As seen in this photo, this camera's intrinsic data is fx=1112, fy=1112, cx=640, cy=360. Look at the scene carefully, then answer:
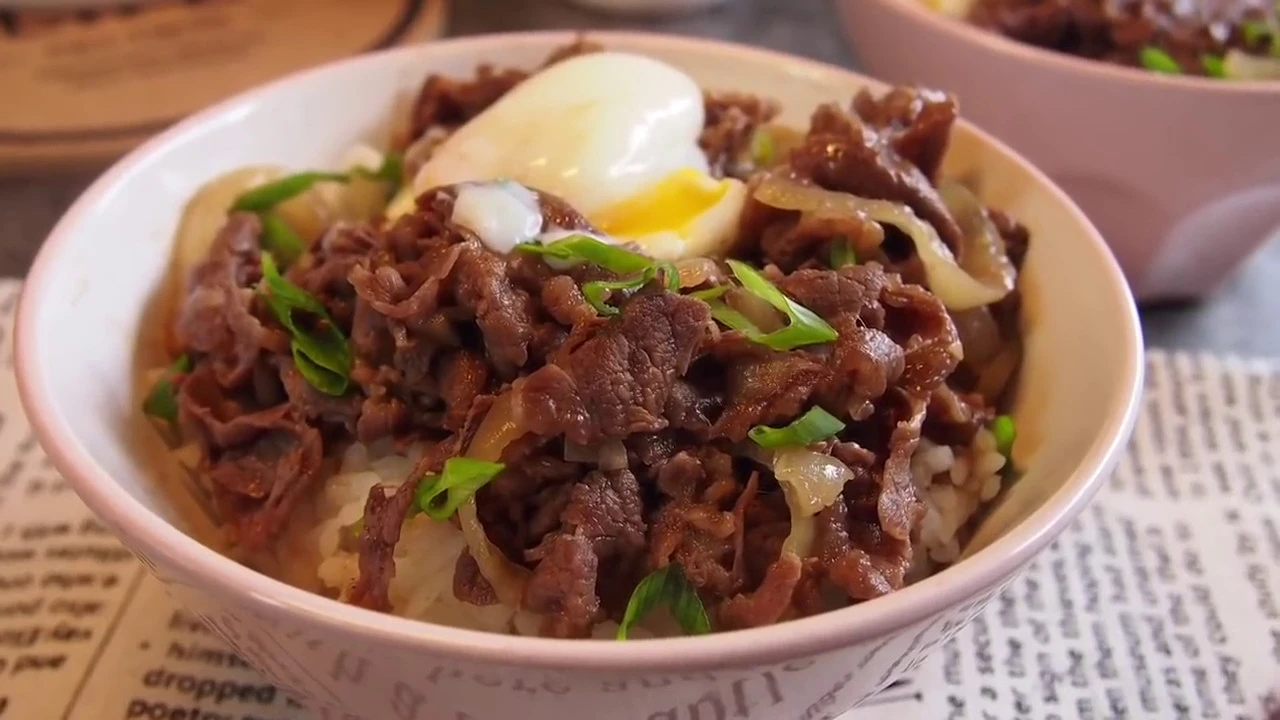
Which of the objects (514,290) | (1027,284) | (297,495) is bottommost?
(297,495)

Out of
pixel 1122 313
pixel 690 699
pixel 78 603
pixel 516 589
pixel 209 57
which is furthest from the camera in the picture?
pixel 209 57

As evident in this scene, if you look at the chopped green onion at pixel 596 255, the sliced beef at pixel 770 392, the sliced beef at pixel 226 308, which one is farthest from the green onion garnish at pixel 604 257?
the sliced beef at pixel 226 308

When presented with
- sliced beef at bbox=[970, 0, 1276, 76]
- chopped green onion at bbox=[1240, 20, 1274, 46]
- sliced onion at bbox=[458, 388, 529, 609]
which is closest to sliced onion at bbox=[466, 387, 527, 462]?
sliced onion at bbox=[458, 388, 529, 609]

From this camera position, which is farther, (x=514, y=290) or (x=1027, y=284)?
(x=1027, y=284)

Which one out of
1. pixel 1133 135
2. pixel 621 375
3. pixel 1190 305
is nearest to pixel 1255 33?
pixel 1133 135

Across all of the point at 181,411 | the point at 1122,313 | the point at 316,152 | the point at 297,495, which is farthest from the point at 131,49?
the point at 1122,313

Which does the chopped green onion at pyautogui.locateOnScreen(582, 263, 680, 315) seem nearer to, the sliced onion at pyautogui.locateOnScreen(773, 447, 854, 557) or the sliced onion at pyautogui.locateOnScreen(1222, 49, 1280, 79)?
the sliced onion at pyautogui.locateOnScreen(773, 447, 854, 557)

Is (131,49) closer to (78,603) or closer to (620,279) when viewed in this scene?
(78,603)
